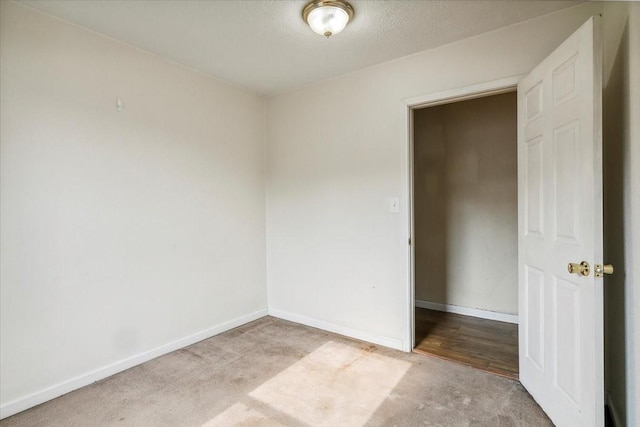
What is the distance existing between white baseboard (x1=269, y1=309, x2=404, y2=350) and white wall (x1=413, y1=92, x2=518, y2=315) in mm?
1329

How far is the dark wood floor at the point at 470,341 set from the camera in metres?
2.53

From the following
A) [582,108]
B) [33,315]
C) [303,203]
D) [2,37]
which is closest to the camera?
[582,108]

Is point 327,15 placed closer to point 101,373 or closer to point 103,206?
point 103,206

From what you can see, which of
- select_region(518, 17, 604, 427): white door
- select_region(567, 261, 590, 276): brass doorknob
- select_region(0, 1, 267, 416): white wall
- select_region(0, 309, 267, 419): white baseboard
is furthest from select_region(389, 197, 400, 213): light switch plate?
select_region(0, 309, 267, 419): white baseboard

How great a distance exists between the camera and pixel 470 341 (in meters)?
2.94

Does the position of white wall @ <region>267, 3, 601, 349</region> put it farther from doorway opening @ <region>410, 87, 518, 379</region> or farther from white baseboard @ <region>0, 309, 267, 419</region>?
white baseboard @ <region>0, 309, 267, 419</region>

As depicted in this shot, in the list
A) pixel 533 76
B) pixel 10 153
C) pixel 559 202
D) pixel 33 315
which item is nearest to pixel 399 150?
pixel 533 76

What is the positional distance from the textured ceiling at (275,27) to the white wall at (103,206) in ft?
0.81

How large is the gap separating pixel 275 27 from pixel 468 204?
274 centimetres

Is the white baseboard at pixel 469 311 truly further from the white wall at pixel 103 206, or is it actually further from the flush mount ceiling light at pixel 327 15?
the flush mount ceiling light at pixel 327 15

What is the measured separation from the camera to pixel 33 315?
2.03m

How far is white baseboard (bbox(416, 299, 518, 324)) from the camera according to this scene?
3.43 m

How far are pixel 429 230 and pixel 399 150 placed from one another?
1566 mm

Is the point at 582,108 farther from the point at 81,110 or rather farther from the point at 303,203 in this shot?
the point at 81,110
